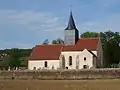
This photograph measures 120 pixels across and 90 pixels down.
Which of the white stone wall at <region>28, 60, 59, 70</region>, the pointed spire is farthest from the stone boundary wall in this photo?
the pointed spire

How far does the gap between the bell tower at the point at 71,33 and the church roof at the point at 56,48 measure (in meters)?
0.86

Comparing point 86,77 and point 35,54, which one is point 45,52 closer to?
point 35,54

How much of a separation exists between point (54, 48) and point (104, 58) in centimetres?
1002

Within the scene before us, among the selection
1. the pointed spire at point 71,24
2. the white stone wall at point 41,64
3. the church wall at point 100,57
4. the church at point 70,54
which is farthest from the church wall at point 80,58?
the pointed spire at point 71,24

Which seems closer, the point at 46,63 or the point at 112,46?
the point at 46,63

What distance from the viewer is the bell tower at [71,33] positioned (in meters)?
64.3

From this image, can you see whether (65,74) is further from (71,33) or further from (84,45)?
(71,33)

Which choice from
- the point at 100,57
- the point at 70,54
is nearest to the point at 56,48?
the point at 70,54

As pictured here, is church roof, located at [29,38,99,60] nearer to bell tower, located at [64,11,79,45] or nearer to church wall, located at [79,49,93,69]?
bell tower, located at [64,11,79,45]

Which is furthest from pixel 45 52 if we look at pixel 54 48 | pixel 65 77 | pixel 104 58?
pixel 65 77

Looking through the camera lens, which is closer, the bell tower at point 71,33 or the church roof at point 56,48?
the church roof at point 56,48

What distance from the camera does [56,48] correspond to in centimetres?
6381

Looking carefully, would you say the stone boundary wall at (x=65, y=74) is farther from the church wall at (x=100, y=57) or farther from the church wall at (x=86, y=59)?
the church wall at (x=100, y=57)

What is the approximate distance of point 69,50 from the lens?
63.1 m
